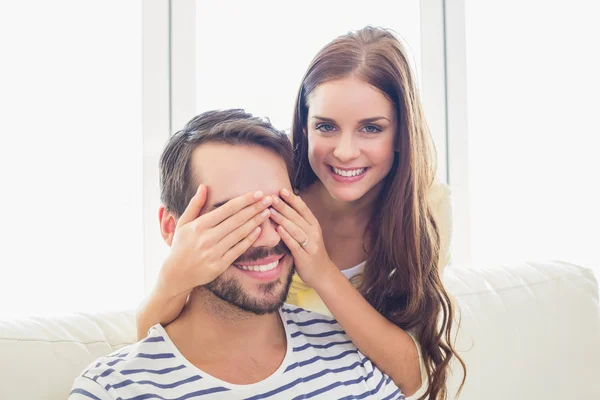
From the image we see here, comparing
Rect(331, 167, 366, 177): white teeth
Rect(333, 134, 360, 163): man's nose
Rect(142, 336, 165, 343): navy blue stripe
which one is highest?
Rect(333, 134, 360, 163): man's nose

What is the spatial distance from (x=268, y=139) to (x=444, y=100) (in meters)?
2.47

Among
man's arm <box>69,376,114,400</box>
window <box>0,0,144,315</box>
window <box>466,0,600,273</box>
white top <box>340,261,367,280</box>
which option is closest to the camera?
man's arm <box>69,376,114,400</box>

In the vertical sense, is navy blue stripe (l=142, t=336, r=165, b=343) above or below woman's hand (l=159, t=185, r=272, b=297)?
below

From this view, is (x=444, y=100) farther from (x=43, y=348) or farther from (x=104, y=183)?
(x=43, y=348)

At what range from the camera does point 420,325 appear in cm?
162

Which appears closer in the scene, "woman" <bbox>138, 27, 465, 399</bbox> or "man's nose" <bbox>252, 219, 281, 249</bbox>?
"man's nose" <bbox>252, 219, 281, 249</bbox>

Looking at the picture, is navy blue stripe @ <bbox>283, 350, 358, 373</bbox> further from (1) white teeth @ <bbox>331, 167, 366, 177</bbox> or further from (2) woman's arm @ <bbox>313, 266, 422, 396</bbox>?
(1) white teeth @ <bbox>331, 167, 366, 177</bbox>

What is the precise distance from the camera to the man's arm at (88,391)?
3.64 feet

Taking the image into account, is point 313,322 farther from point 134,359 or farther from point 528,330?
point 528,330

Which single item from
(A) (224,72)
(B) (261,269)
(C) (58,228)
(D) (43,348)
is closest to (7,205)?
(C) (58,228)

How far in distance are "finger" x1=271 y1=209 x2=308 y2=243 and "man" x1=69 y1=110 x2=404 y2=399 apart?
0.06 ft

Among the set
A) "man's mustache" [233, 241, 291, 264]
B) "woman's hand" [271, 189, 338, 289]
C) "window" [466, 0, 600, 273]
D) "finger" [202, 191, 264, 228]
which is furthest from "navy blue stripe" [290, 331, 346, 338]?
"window" [466, 0, 600, 273]

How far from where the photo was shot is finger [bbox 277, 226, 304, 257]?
1261 mm

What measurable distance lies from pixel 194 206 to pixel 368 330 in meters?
0.45
